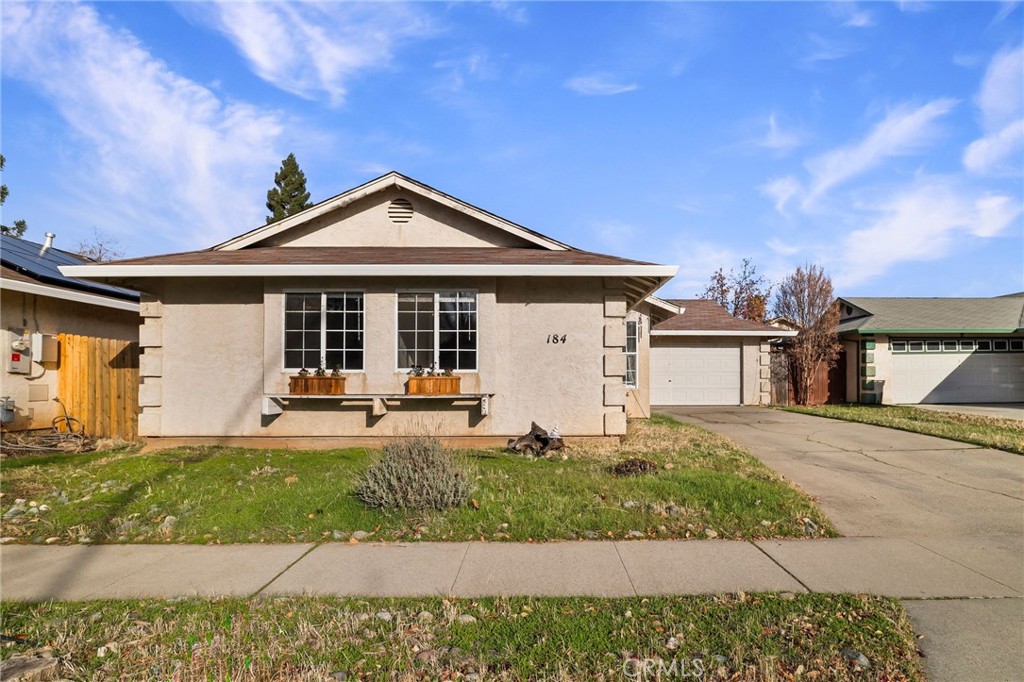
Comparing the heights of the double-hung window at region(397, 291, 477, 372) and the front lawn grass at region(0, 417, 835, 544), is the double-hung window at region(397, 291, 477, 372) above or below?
above

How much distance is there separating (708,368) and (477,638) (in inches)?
719

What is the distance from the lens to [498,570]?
4.82 metres

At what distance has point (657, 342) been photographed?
20.4m

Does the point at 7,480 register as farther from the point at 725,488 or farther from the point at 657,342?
the point at 657,342

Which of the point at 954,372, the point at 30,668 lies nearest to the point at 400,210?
the point at 30,668

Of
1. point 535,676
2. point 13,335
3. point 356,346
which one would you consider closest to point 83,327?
point 13,335

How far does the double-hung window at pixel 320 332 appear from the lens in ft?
32.6

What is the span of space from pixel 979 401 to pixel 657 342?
1142cm

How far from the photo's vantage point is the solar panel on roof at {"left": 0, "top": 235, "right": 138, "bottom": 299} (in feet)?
38.5

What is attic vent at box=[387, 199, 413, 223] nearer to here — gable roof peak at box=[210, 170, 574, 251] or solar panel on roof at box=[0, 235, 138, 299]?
gable roof peak at box=[210, 170, 574, 251]

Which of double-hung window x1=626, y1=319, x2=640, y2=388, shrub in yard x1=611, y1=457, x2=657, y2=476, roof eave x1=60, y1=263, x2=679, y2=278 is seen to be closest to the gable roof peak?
roof eave x1=60, y1=263, x2=679, y2=278

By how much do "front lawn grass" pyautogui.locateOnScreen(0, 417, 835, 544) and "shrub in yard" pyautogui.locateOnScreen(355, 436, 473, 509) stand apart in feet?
0.42

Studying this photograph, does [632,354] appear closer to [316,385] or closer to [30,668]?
[316,385]

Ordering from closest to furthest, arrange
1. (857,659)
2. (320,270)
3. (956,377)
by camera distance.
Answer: (857,659)
(320,270)
(956,377)
